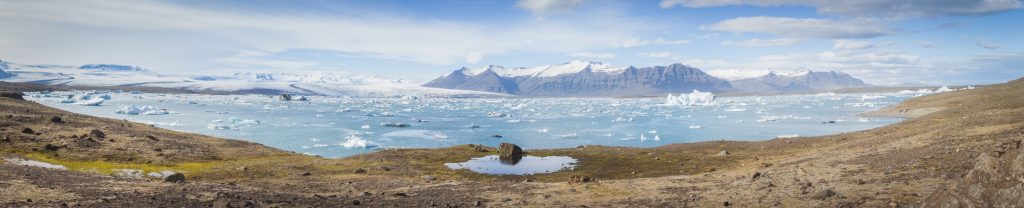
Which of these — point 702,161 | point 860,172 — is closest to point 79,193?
point 860,172

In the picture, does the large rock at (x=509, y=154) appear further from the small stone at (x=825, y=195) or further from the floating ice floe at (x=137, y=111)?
the floating ice floe at (x=137, y=111)

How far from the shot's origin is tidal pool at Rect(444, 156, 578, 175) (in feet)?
114

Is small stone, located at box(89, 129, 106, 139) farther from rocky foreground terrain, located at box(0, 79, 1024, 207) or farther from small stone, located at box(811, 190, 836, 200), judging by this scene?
small stone, located at box(811, 190, 836, 200)

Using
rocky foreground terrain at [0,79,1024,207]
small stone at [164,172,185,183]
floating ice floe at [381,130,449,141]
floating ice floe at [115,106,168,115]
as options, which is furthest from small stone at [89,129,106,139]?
floating ice floe at [115,106,168,115]

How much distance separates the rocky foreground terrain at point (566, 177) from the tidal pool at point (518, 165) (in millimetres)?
1350

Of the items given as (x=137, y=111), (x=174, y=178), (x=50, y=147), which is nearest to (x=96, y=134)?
(x=50, y=147)

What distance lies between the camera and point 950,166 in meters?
17.9

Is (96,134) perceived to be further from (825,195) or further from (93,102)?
(93,102)

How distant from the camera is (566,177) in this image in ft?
101

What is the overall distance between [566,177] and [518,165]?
748 centimetres

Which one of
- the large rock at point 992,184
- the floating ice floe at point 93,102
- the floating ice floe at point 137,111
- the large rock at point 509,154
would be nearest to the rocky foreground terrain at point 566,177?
the large rock at point 992,184

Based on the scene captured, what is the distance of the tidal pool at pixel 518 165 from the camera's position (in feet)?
114

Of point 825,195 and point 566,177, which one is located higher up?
point 825,195

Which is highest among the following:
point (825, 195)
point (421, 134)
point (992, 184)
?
point (992, 184)
